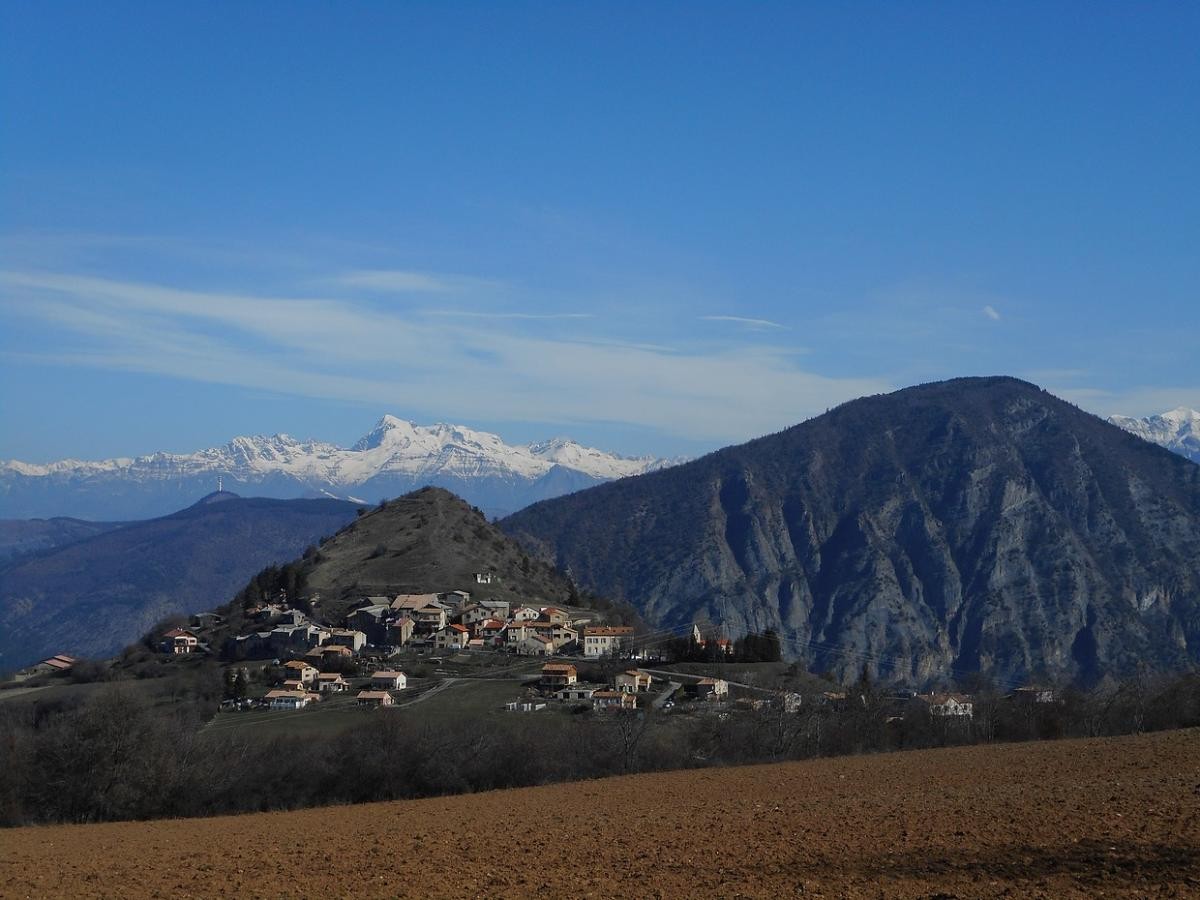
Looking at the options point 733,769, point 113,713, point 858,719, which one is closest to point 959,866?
point 733,769

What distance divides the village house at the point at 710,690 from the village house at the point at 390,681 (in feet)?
69.6

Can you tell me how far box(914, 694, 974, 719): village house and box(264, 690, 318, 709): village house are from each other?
41.9m

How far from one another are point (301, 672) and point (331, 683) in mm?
2817

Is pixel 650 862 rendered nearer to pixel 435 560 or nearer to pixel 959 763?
pixel 959 763

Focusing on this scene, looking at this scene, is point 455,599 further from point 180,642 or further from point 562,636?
point 180,642

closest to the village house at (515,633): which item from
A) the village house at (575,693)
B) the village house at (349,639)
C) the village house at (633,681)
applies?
the village house at (349,639)

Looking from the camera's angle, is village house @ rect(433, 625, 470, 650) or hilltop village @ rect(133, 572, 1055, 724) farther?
village house @ rect(433, 625, 470, 650)

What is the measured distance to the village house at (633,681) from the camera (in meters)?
85.2

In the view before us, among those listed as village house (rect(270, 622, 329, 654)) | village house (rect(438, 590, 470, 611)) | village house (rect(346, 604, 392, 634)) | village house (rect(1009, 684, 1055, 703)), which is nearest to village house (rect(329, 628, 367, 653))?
village house (rect(270, 622, 329, 654))

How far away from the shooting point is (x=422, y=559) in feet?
476

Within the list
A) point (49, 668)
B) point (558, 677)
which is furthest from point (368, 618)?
point (558, 677)

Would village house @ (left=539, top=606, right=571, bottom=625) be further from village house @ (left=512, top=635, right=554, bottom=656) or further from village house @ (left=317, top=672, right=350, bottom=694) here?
village house @ (left=317, top=672, right=350, bottom=694)

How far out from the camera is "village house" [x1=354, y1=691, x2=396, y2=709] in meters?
78.5

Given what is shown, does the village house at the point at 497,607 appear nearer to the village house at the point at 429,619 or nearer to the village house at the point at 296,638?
the village house at the point at 429,619
